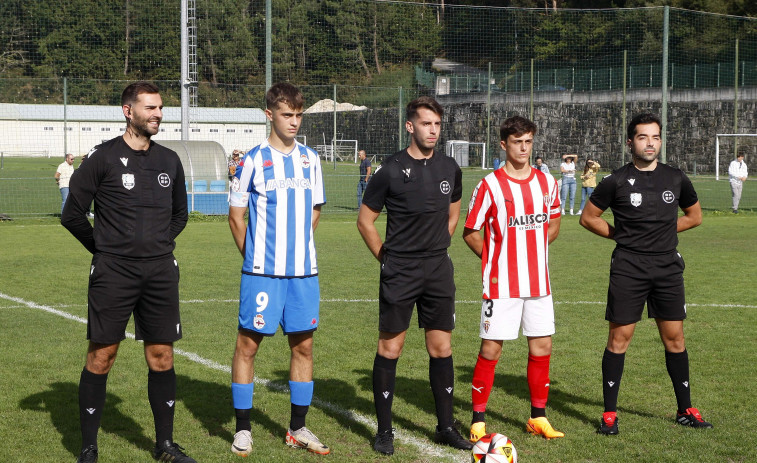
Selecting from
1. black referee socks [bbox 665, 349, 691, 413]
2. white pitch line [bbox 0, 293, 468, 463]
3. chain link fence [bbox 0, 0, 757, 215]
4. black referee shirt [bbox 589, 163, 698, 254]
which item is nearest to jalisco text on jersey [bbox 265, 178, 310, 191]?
white pitch line [bbox 0, 293, 468, 463]

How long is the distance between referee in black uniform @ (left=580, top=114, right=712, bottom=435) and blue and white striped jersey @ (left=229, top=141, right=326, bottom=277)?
216 centimetres

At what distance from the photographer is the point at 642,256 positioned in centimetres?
569

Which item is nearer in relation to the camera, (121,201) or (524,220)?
(121,201)

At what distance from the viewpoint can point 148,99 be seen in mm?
4840

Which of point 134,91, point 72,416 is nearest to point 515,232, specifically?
point 134,91

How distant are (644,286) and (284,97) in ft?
9.16

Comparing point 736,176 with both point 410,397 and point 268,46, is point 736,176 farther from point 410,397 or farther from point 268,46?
point 410,397

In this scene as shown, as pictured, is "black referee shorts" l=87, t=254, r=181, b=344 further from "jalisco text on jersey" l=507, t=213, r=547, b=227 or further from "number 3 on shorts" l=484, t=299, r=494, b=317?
"jalisco text on jersey" l=507, t=213, r=547, b=227

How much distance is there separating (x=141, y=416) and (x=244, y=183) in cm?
203

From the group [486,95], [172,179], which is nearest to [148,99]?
[172,179]

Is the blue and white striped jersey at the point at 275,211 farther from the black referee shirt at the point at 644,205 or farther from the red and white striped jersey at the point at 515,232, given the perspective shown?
the black referee shirt at the point at 644,205

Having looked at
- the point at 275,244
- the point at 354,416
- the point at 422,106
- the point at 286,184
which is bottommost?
the point at 354,416

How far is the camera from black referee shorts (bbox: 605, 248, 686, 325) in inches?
223

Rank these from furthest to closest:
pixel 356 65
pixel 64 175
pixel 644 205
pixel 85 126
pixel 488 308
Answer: pixel 85 126, pixel 356 65, pixel 64 175, pixel 644 205, pixel 488 308
